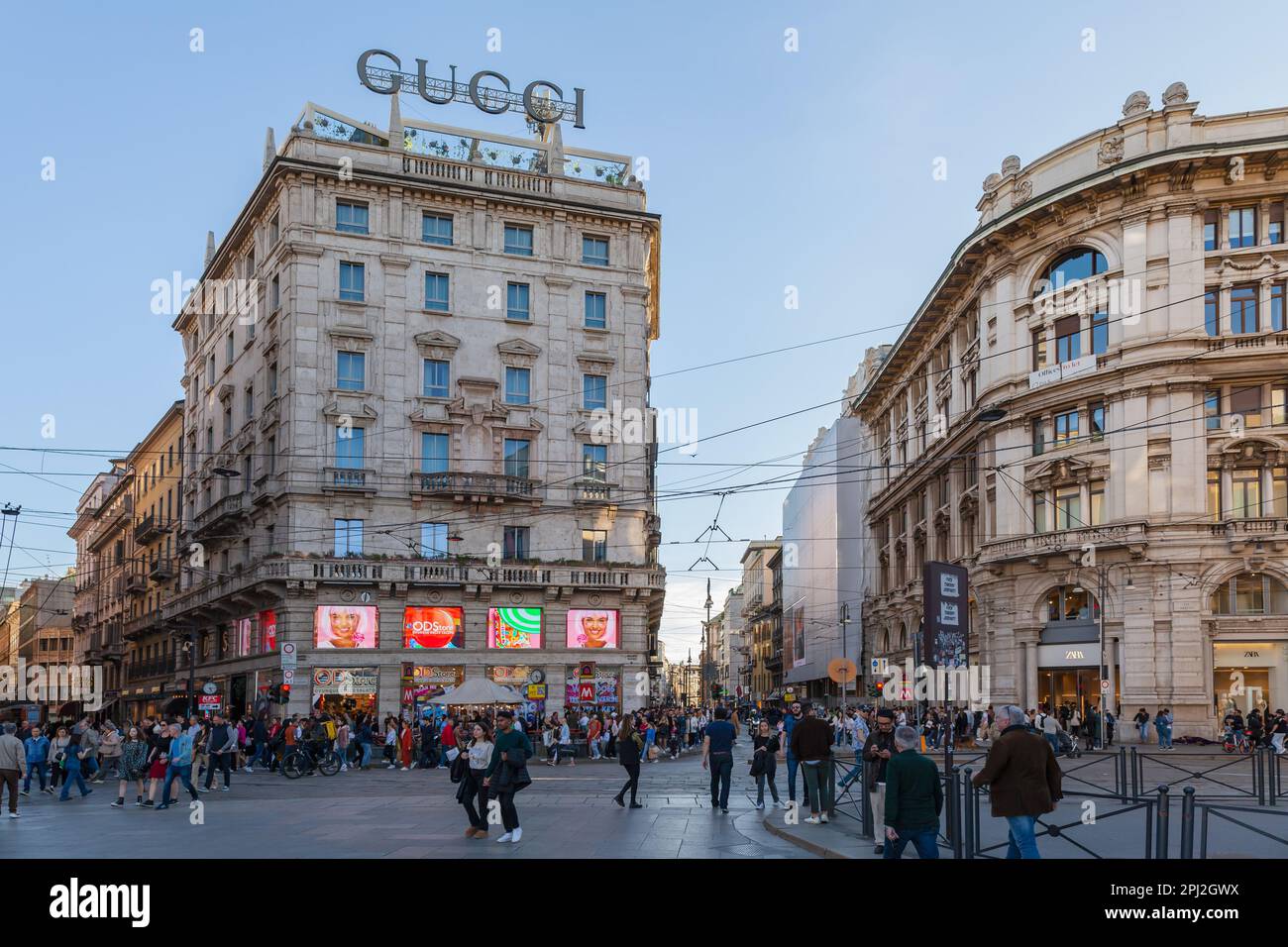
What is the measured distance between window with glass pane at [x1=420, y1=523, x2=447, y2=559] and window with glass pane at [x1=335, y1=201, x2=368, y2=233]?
1170 centimetres

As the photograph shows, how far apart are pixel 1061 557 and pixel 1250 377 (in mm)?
9285

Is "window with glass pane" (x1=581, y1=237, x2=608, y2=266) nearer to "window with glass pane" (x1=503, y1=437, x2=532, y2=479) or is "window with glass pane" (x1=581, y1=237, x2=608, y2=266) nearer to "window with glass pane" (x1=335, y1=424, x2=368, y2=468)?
"window with glass pane" (x1=503, y1=437, x2=532, y2=479)

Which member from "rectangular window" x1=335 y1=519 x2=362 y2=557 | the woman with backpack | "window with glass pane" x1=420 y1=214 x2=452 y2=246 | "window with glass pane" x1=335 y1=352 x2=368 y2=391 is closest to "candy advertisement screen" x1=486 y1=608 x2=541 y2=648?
"rectangular window" x1=335 y1=519 x2=362 y2=557

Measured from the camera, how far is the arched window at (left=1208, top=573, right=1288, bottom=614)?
43.6 meters

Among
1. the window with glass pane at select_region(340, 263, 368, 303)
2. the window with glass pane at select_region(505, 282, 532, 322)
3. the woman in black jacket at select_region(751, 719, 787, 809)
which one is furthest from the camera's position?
the window with glass pane at select_region(505, 282, 532, 322)

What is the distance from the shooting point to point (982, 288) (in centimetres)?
5306

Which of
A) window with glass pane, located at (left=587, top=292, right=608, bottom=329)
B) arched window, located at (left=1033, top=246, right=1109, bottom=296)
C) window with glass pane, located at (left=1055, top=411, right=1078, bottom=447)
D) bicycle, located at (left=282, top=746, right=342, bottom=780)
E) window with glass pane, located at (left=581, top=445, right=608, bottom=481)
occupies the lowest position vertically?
bicycle, located at (left=282, top=746, right=342, bottom=780)

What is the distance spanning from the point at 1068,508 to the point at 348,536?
27.5 meters

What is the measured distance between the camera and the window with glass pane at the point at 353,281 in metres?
47.6

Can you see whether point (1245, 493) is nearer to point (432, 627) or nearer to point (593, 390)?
point (593, 390)

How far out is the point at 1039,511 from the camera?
49375 mm

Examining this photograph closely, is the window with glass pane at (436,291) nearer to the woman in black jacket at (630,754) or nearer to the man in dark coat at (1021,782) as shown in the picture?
the woman in black jacket at (630,754)

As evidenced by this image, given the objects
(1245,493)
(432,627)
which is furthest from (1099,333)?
(432,627)
